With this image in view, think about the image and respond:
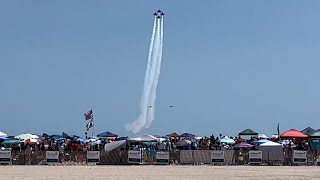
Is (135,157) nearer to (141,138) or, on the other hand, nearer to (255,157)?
(141,138)

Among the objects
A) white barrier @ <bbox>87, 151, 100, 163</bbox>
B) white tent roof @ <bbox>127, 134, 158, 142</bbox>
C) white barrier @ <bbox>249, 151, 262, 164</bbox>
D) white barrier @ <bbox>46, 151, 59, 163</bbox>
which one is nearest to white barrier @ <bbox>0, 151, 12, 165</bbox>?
white barrier @ <bbox>46, 151, 59, 163</bbox>

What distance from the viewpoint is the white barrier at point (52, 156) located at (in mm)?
42531

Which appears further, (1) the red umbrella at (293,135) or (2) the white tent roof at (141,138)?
(1) the red umbrella at (293,135)

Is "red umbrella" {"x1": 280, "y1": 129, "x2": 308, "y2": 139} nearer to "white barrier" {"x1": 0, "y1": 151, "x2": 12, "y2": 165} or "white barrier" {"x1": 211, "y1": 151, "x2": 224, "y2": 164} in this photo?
"white barrier" {"x1": 211, "y1": 151, "x2": 224, "y2": 164}

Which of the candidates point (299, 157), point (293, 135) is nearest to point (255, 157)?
point (299, 157)

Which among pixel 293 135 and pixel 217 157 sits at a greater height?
pixel 293 135

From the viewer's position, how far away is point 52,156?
140 ft

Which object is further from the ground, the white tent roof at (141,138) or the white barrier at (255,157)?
the white tent roof at (141,138)

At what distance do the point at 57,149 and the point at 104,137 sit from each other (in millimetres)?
19789

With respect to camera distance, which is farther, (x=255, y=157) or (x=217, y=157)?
(x=255, y=157)

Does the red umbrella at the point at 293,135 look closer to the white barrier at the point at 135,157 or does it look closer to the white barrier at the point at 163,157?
the white barrier at the point at 163,157

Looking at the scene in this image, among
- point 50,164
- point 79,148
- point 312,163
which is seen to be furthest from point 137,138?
point 312,163

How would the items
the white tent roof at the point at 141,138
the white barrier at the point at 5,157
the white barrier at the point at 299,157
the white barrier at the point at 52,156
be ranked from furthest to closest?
the white tent roof at the point at 141,138, the white barrier at the point at 299,157, the white barrier at the point at 52,156, the white barrier at the point at 5,157

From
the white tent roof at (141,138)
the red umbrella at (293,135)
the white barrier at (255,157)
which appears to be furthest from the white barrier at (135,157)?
the red umbrella at (293,135)
